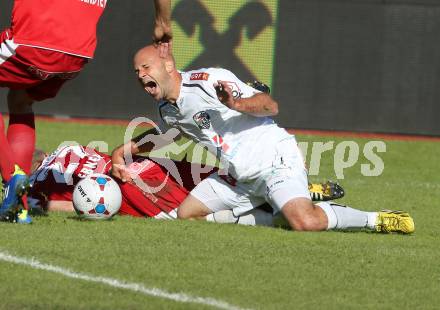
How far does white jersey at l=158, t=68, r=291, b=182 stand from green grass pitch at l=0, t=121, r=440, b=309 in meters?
0.52

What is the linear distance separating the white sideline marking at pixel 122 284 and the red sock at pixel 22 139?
62.6 inches

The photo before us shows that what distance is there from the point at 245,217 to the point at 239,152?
1.84ft

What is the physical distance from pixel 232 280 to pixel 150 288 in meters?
0.52

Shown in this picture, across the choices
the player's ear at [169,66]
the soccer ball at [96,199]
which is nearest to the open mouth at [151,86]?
the player's ear at [169,66]

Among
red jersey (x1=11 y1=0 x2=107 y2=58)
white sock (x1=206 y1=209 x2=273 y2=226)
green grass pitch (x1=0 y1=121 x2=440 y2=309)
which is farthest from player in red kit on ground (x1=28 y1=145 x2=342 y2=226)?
red jersey (x1=11 y1=0 x2=107 y2=58)

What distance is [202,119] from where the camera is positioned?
759 cm

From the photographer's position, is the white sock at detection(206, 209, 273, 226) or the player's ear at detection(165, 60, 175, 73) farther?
the white sock at detection(206, 209, 273, 226)

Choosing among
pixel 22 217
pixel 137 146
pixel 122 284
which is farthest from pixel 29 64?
pixel 122 284

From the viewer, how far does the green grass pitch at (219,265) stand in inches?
205

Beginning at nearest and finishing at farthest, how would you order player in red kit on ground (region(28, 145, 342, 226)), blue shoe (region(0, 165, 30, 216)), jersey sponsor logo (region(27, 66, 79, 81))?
1. blue shoe (region(0, 165, 30, 216))
2. jersey sponsor logo (region(27, 66, 79, 81))
3. player in red kit on ground (region(28, 145, 342, 226))

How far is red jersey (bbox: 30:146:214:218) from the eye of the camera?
794 centimetres

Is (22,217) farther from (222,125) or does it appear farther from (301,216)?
(301,216)

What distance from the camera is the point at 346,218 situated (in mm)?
7410

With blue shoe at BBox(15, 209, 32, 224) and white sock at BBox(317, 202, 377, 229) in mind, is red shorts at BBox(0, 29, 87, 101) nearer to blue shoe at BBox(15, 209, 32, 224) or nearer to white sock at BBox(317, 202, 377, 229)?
blue shoe at BBox(15, 209, 32, 224)
